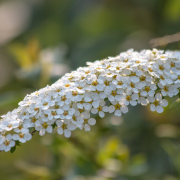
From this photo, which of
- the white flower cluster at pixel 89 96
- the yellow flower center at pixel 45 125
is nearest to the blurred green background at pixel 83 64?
the white flower cluster at pixel 89 96

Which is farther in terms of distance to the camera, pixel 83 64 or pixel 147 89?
pixel 83 64

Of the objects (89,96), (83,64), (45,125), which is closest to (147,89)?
(89,96)

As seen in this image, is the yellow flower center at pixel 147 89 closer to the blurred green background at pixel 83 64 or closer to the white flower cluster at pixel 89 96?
the white flower cluster at pixel 89 96

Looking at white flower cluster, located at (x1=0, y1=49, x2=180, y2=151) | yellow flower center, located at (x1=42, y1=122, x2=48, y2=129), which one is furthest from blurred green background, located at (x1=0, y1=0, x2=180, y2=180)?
yellow flower center, located at (x1=42, y1=122, x2=48, y2=129)

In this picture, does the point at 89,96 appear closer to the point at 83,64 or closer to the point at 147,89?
the point at 147,89

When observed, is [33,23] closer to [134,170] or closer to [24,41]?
[24,41]
